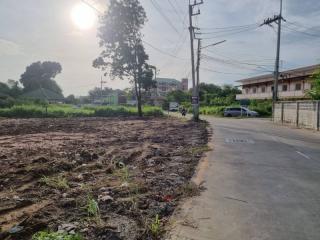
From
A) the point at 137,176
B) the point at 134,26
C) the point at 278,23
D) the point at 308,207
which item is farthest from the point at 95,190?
the point at 134,26

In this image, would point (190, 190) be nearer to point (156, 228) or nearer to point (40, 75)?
point (156, 228)

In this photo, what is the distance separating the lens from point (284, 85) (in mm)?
55938

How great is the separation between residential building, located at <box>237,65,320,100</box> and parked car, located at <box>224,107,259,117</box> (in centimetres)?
703

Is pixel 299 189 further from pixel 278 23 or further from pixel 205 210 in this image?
pixel 278 23

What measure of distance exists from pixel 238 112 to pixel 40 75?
6127 centimetres

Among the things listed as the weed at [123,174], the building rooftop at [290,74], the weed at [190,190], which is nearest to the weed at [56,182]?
the weed at [123,174]

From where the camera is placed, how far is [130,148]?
12.6 meters

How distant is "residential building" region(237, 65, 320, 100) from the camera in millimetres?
49375

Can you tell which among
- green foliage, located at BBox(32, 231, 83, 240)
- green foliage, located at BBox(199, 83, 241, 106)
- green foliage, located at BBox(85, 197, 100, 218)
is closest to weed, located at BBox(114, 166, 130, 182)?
green foliage, located at BBox(85, 197, 100, 218)

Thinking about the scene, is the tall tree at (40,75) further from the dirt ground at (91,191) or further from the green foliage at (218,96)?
the dirt ground at (91,191)

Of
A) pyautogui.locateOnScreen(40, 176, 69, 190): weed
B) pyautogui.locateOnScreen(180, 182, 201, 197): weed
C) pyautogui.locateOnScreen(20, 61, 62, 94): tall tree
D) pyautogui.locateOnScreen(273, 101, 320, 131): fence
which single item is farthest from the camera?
pyautogui.locateOnScreen(20, 61, 62, 94): tall tree

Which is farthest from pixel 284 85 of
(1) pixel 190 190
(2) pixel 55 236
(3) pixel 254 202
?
(2) pixel 55 236

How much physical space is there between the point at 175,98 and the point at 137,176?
82.8 meters

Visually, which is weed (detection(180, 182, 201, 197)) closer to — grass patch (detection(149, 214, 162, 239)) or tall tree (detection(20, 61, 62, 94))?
grass patch (detection(149, 214, 162, 239))
